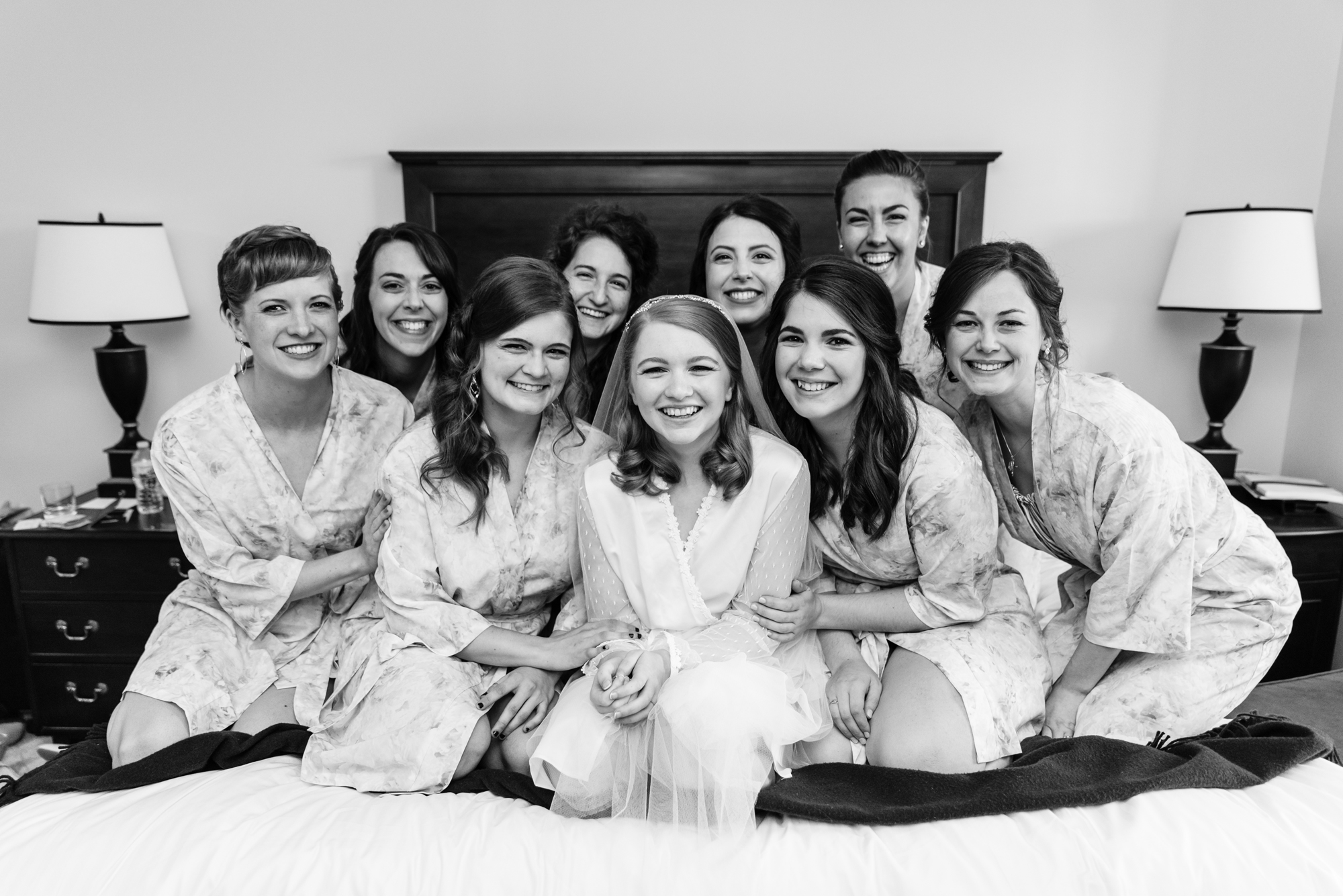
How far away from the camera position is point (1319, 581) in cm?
283

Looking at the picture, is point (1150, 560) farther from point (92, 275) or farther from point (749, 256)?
point (92, 275)

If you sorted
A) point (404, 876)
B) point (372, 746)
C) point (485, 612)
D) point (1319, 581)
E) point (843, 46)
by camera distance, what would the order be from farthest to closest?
point (843, 46), point (1319, 581), point (485, 612), point (372, 746), point (404, 876)

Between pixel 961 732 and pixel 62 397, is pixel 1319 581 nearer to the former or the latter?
pixel 961 732

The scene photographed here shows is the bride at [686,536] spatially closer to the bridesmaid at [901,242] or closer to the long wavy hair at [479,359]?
the long wavy hair at [479,359]

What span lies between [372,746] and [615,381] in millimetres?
1001

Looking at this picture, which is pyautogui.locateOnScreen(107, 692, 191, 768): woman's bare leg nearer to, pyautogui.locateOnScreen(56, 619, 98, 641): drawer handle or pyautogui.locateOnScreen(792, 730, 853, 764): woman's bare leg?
pyautogui.locateOnScreen(56, 619, 98, 641): drawer handle

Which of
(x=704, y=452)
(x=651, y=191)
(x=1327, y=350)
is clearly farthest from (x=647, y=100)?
(x=1327, y=350)

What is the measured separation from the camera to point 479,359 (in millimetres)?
2035

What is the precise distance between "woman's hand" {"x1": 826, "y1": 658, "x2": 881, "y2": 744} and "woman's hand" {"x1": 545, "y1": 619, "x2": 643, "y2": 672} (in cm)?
45

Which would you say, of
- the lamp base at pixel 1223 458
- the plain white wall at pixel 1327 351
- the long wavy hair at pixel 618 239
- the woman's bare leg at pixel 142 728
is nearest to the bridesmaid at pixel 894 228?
the long wavy hair at pixel 618 239

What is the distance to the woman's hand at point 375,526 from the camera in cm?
204

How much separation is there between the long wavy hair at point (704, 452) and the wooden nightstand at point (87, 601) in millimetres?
1641

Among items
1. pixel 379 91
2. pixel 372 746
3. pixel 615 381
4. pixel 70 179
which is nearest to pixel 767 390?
pixel 615 381

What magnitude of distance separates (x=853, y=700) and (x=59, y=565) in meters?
2.49
